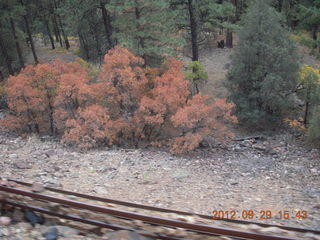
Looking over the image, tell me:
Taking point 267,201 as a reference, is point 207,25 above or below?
above

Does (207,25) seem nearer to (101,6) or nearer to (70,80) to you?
(101,6)

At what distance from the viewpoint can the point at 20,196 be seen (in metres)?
4.60

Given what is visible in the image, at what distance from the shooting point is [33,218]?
168 inches

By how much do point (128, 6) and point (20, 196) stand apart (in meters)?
14.8

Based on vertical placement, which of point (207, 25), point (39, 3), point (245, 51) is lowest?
point (245, 51)

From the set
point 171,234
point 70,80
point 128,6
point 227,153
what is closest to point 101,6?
point 128,6

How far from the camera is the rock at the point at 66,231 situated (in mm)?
3983

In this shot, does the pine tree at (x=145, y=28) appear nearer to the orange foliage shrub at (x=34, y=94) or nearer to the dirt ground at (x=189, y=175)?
the orange foliage shrub at (x=34, y=94)

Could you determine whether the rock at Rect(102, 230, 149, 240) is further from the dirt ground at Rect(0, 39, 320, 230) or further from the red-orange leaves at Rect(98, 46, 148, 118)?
the red-orange leaves at Rect(98, 46, 148, 118)

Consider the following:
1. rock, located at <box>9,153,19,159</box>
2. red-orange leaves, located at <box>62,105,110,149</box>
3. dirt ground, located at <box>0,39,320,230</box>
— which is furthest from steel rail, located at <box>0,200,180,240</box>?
red-orange leaves, located at <box>62,105,110,149</box>

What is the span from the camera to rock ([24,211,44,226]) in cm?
425

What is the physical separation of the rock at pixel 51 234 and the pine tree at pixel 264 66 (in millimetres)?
15532

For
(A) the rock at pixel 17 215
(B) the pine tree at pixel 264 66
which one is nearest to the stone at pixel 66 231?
(A) the rock at pixel 17 215
